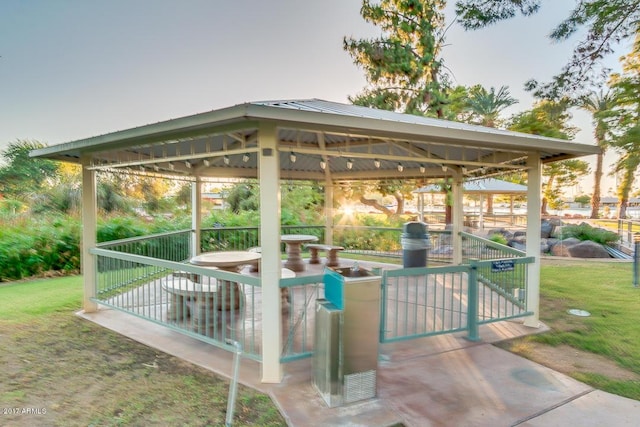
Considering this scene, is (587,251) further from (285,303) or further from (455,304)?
(285,303)

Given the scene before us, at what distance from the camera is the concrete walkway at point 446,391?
2869mm

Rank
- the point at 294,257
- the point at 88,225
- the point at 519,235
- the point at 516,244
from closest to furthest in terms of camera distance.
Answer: the point at 88,225, the point at 294,257, the point at 516,244, the point at 519,235

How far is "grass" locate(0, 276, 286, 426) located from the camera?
2904 millimetres

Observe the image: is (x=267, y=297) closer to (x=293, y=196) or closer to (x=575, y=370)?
(x=575, y=370)

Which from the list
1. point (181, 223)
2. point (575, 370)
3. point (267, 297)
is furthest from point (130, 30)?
point (575, 370)

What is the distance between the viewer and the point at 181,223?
12562 mm

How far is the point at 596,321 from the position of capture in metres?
5.41

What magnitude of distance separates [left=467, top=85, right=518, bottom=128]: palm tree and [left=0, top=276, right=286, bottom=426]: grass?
2450cm

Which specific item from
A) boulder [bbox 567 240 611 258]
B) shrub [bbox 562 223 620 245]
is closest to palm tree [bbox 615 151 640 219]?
boulder [bbox 567 240 611 258]

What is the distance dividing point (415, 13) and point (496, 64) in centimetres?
418

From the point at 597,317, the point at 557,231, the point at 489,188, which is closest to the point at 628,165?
the point at 597,317

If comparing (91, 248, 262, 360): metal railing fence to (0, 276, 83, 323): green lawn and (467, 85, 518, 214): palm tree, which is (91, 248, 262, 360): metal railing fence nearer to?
(0, 276, 83, 323): green lawn

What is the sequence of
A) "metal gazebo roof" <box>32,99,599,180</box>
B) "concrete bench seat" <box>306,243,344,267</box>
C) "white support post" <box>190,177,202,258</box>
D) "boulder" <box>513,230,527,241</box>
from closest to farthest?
1. "metal gazebo roof" <box>32,99,599,180</box>
2. "concrete bench seat" <box>306,243,344,267</box>
3. "white support post" <box>190,177,202,258</box>
4. "boulder" <box>513,230,527,241</box>

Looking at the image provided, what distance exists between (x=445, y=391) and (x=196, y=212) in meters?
7.07
